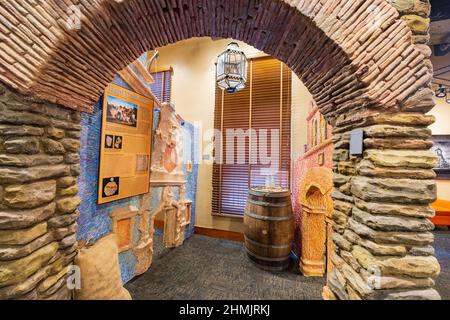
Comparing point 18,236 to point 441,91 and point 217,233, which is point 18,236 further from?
point 441,91

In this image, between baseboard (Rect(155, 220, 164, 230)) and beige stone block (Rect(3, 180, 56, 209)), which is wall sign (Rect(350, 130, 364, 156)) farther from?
baseboard (Rect(155, 220, 164, 230))

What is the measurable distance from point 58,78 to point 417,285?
2120mm

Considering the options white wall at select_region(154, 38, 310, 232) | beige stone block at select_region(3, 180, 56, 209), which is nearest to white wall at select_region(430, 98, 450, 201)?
white wall at select_region(154, 38, 310, 232)

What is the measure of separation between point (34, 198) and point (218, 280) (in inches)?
92.6

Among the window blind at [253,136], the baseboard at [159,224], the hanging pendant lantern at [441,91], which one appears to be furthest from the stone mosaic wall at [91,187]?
the hanging pendant lantern at [441,91]

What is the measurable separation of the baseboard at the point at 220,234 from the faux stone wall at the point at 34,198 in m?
3.07

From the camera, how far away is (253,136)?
392cm

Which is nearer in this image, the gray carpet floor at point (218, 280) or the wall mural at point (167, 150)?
the gray carpet floor at point (218, 280)

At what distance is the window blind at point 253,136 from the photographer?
3.72 meters

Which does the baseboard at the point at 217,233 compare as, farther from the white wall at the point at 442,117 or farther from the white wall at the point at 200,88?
the white wall at the point at 442,117

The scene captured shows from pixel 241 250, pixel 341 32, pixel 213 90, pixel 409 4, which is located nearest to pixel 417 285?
pixel 341 32

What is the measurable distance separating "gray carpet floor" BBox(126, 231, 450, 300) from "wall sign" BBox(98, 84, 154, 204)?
1244 mm

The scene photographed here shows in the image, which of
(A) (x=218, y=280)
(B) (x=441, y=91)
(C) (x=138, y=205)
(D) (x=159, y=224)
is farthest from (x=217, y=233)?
(B) (x=441, y=91)
